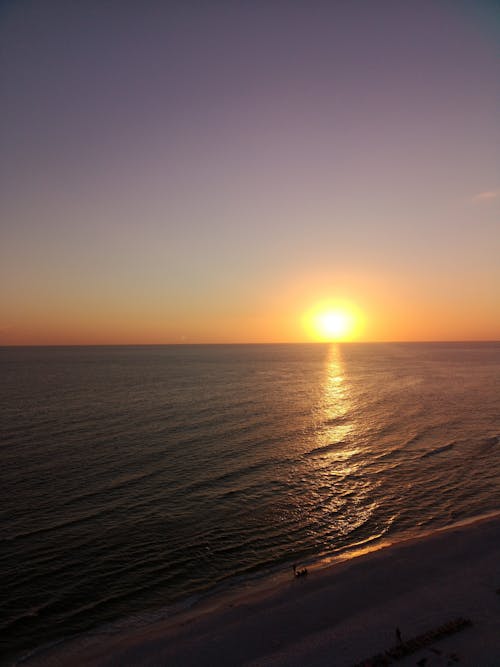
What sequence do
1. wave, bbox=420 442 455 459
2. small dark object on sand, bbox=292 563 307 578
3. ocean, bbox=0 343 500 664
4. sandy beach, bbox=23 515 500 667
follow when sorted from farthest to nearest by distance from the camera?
wave, bbox=420 442 455 459 → small dark object on sand, bbox=292 563 307 578 → ocean, bbox=0 343 500 664 → sandy beach, bbox=23 515 500 667

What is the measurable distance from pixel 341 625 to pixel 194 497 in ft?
55.2

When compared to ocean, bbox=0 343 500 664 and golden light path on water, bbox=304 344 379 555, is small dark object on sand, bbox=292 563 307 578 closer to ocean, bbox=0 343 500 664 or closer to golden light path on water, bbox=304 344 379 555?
ocean, bbox=0 343 500 664

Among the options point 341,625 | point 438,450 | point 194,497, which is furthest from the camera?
point 438,450

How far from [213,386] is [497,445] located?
67055 millimetres

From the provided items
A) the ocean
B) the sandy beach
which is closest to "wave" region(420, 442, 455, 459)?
the ocean

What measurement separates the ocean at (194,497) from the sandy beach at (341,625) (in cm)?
184

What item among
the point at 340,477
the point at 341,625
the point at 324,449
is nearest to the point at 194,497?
the point at 340,477

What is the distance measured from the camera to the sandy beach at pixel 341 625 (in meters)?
14.3

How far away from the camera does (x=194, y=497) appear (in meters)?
30.8

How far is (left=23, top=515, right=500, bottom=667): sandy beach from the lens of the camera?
1434 cm

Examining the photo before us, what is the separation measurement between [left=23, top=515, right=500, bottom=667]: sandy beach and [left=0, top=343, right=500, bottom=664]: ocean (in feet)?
6.04

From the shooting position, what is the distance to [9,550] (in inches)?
919

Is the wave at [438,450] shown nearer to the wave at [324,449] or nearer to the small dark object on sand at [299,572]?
the wave at [324,449]

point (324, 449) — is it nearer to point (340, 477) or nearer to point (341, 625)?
point (340, 477)
